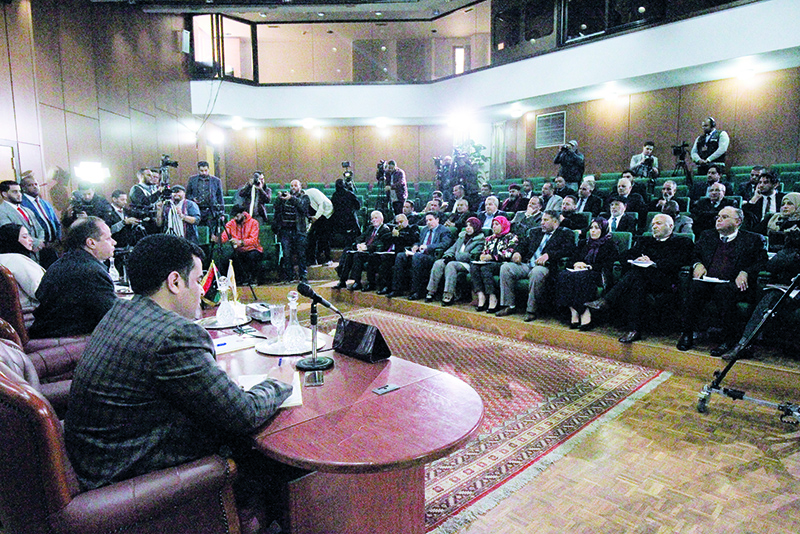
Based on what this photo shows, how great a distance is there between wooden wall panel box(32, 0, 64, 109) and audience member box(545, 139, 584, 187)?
22.5 feet

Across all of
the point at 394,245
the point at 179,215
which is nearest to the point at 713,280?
the point at 394,245

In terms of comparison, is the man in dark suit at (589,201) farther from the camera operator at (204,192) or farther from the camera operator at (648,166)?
the camera operator at (204,192)

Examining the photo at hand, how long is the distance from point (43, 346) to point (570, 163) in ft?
24.0

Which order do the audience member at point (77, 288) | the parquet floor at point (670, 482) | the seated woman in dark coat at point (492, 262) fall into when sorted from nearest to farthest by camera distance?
the parquet floor at point (670, 482)
the audience member at point (77, 288)
the seated woman in dark coat at point (492, 262)

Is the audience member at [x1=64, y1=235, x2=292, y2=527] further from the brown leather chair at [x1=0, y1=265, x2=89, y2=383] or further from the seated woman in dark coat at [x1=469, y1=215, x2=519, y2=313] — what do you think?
the seated woman in dark coat at [x1=469, y1=215, x2=519, y2=313]

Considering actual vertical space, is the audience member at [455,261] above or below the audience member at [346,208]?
below

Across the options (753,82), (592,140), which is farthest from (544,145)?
(753,82)

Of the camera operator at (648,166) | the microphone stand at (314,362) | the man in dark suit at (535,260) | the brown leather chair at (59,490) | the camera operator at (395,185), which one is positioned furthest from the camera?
the camera operator at (395,185)

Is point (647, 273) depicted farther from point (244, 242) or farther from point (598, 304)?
point (244, 242)

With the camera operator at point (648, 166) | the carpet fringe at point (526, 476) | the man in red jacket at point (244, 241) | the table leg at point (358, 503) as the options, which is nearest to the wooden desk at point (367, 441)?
the table leg at point (358, 503)

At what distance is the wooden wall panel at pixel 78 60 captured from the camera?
20.0 ft

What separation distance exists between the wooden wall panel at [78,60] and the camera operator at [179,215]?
164 cm

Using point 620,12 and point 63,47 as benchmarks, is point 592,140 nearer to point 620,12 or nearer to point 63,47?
point 620,12

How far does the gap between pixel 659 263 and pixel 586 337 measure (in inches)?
33.3
